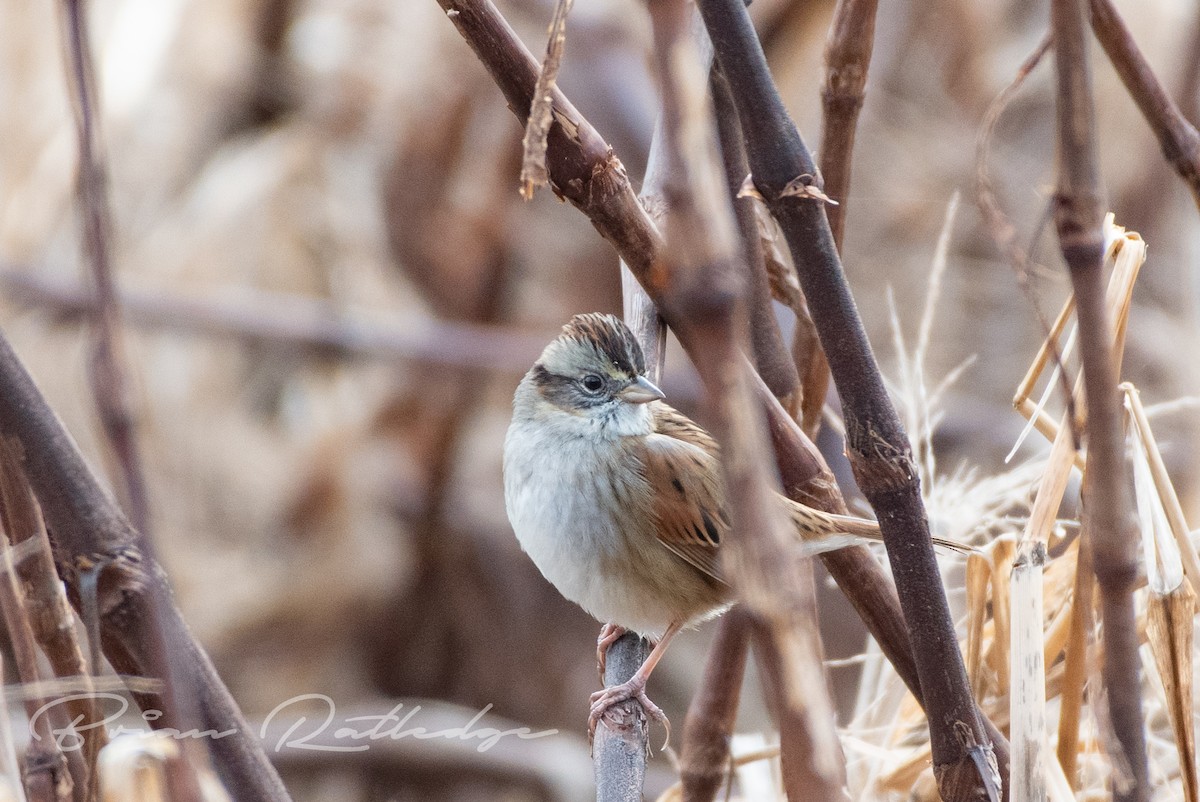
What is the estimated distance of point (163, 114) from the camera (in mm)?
4945

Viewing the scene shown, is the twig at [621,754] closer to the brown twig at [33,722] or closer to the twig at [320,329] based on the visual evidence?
the brown twig at [33,722]

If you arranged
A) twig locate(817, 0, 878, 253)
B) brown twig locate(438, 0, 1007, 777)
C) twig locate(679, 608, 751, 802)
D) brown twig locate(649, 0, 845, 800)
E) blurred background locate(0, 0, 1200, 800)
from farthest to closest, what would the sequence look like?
blurred background locate(0, 0, 1200, 800) → twig locate(679, 608, 751, 802) → twig locate(817, 0, 878, 253) → brown twig locate(438, 0, 1007, 777) → brown twig locate(649, 0, 845, 800)

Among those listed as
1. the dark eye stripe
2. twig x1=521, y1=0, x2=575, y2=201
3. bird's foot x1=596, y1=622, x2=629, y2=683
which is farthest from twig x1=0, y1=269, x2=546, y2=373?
twig x1=521, y1=0, x2=575, y2=201

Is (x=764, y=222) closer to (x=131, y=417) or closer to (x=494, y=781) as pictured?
(x=131, y=417)

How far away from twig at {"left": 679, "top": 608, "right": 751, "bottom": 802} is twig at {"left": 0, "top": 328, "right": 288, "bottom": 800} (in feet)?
2.57

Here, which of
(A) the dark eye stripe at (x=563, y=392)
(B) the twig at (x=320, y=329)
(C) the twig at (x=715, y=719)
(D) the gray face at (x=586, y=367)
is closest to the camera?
(C) the twig at (x=715, y=719)

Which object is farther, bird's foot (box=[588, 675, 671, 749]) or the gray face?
the gray face

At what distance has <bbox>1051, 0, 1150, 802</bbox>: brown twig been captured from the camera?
609 mm

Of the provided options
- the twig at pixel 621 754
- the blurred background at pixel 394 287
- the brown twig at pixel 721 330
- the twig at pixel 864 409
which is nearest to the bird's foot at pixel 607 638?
the twig at pixel 621 754

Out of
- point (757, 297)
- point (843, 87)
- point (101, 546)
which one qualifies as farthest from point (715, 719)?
point (101, 546)

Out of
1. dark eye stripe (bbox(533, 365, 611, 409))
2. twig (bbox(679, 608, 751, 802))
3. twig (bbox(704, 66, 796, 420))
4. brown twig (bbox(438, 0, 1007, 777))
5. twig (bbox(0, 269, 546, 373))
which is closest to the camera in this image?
brown twig (bbox(438, 0, 1007, 777))

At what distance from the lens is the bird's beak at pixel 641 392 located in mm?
1703

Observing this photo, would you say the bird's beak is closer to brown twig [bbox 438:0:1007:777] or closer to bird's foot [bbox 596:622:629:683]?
bird's foot [bbox 596:622:629:683]

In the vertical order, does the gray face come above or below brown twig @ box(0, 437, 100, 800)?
above
